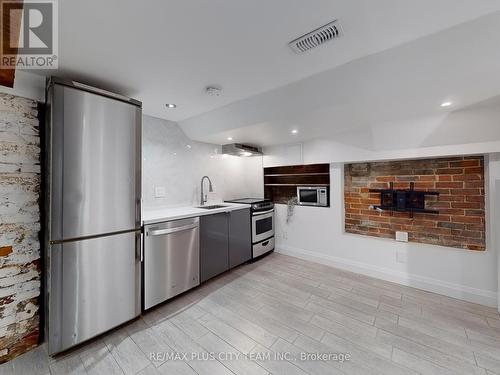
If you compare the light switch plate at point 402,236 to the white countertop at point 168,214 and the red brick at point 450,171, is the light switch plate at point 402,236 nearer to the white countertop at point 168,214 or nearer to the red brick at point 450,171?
the red brick at point 450,171

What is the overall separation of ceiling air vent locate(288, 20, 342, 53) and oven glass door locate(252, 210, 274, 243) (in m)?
2.38

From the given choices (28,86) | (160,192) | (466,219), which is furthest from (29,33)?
(466,219)

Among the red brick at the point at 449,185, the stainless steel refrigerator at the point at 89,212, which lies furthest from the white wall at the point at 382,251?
the stainless steel refrigerator at the point at 89,212

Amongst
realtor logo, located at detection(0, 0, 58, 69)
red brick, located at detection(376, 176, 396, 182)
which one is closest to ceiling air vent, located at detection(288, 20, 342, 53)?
realtor logo, located at detection(0, 0, 58, 69)

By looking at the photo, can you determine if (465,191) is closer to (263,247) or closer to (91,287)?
(263,247)

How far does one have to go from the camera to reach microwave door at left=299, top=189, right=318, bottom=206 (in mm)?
3389

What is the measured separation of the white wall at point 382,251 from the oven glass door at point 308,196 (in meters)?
0.12

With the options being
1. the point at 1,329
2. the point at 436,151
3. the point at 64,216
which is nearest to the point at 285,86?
the point at 436,151

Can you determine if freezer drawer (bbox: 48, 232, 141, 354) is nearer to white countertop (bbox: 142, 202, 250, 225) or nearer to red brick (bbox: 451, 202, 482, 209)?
white countertop (bbox: 142, 202, 250, 225)

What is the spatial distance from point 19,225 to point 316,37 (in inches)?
100

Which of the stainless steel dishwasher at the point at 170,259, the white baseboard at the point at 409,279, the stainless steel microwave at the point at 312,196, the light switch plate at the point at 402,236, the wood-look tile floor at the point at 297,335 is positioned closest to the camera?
the wood-look tile floor at the point at 297,335

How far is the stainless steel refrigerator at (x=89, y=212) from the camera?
4.89ft

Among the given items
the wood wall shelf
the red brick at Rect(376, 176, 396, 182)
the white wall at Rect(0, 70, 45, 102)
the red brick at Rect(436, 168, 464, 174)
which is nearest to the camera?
the white wall at Rect(0, 70, 45, 102)

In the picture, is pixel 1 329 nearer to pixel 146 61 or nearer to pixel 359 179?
pixel 146 61
